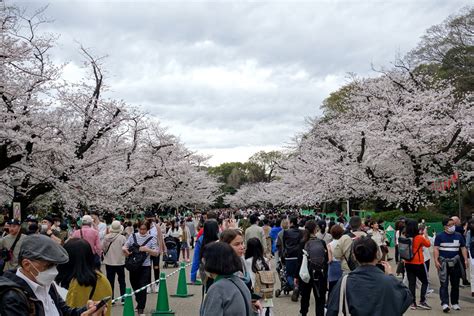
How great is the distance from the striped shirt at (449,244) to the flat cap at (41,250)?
8249mm

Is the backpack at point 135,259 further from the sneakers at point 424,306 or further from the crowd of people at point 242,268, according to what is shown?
the sneakers at point 424,306

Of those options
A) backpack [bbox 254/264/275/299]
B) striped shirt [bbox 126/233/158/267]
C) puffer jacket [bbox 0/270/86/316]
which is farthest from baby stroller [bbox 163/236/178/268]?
puffer jacket [bbox 0/270/86/316]

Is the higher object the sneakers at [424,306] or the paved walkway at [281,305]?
the sneakers at [424,306]

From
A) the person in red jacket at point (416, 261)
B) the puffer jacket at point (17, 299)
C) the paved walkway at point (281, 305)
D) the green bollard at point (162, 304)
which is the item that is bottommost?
the paved walkway at point (281, 305)

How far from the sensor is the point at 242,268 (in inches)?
151

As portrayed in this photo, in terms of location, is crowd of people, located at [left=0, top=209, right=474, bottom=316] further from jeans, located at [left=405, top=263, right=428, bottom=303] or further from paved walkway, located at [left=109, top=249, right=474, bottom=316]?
paved walkway, located at [left=109, top=249, right=474, bottom=316]

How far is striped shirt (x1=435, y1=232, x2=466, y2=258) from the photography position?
9.41m

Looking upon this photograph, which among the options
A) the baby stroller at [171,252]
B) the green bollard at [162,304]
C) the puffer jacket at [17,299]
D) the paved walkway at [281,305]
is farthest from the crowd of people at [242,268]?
the baby stroller at [171,252]

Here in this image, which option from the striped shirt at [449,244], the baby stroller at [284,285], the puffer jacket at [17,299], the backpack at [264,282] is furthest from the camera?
the baby stroller at [284,285]

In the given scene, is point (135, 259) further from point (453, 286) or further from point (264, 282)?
point (453, 286)

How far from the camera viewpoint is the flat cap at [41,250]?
2.90m

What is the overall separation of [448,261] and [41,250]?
836 cm

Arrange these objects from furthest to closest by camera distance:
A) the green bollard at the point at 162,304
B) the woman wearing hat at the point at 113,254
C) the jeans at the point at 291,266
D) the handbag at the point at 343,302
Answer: the jeans at the point at 291,266
the woman wearing hat at the point at 113,254
the green bollard at the point at 162,304
the handbag at the point at 343,302

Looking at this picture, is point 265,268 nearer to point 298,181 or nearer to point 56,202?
point 56,202
